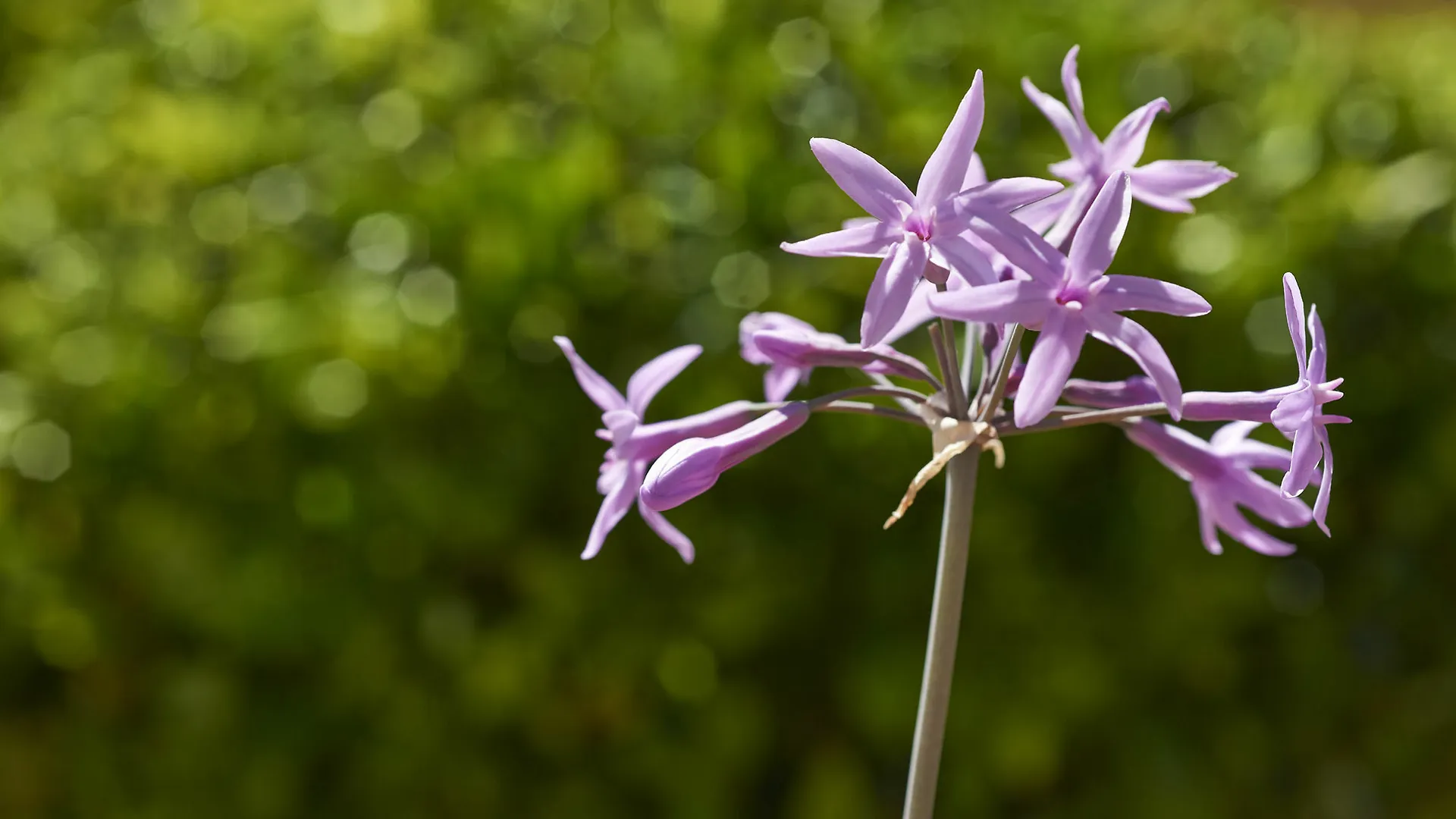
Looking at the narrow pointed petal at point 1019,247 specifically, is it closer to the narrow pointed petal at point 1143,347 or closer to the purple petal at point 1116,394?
the narrow pointed petal at point 1143,347

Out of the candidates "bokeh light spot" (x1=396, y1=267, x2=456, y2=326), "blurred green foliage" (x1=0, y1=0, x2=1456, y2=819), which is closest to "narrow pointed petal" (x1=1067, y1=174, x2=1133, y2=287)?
"blurred green foliage" (x1=0, y1=0, x2=1456, y2=819)

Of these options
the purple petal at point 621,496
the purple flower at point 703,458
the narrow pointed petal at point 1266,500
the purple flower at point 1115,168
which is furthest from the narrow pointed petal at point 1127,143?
the purple petal at point 621,496

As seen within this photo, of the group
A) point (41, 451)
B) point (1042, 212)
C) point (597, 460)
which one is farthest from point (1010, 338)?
point (41, 451)

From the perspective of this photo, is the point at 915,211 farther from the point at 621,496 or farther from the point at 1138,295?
Result: the point at 621,496

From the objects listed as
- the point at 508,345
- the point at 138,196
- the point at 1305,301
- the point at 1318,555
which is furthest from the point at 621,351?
the point at 1318,555

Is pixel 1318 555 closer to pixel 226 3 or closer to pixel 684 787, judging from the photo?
pixel 684 787

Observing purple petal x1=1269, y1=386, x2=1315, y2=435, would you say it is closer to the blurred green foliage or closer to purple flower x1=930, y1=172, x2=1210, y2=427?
purple flower x1=930, y1=172, x2=1210, y2=427
